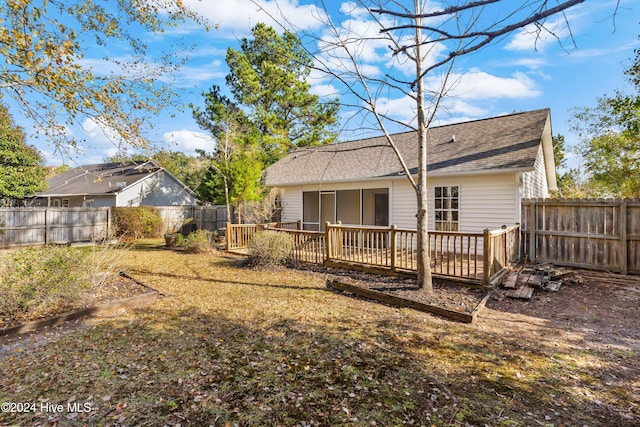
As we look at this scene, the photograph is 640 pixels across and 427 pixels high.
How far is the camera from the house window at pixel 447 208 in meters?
9.89

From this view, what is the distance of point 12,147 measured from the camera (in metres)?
19.9

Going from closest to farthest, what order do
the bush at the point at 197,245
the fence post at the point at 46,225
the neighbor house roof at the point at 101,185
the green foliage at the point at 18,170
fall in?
the bush at the point at 197,245 → the fence post at the point at 46,225 → the green foliage at the point at 18,170 → the neighbor house roof at the point at 101,185

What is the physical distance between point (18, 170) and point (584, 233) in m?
30.4

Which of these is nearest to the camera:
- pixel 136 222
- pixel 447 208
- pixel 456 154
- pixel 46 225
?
pixel 447 208

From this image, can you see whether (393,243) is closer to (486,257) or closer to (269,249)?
(486,257)

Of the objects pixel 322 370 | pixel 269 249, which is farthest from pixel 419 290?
pixel 269 249

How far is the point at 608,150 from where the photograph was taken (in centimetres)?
1672

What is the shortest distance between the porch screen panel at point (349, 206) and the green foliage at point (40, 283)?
13.0 m

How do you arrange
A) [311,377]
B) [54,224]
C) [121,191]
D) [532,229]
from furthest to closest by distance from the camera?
1. [121,191]
2. [54,224]
3. [532,229]
4. [311,377]

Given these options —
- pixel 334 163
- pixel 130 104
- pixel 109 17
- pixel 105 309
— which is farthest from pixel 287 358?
pixel 334 163

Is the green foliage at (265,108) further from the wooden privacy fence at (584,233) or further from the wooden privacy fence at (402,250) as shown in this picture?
the wooden privacy fence at (584,233)

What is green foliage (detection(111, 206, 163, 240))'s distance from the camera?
16188mm

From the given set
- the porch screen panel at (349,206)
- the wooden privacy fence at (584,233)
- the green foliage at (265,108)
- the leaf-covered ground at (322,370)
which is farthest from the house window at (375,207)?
the leaf-covered ground at (322,370)

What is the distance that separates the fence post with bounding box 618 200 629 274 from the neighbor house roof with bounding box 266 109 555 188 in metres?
2.19
